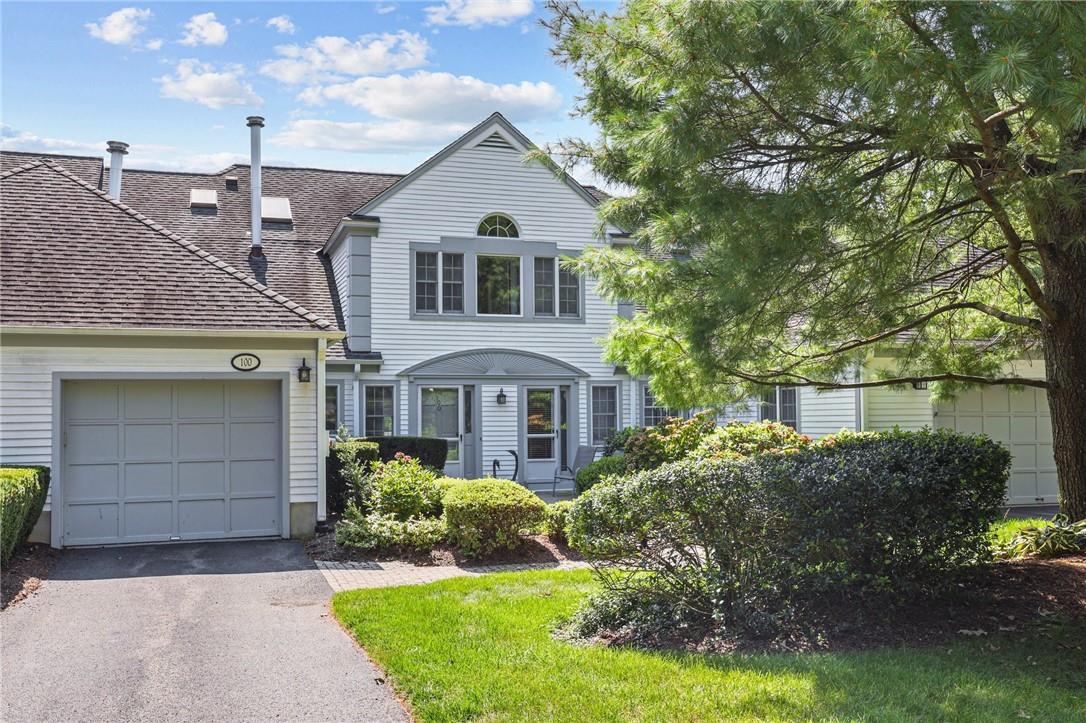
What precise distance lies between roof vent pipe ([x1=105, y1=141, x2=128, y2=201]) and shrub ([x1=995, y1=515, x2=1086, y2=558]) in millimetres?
17245

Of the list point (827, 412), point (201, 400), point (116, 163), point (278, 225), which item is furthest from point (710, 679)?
point (116, 163)

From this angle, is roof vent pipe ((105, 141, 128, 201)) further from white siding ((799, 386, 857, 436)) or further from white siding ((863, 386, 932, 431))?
white siding ((863, 386, 932, 431))

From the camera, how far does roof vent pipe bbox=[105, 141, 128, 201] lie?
18.3 meters

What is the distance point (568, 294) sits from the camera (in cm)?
1836

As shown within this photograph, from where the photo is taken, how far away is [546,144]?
7.90m

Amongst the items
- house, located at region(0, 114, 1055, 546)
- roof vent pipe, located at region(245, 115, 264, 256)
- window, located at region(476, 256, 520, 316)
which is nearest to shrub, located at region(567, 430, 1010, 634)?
house, located at region(0, 114, 1055, 546)

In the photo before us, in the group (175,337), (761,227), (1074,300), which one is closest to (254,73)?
(175,337)

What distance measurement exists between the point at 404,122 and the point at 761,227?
12.6 m

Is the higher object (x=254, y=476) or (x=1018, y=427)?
(x=1018, y=427)

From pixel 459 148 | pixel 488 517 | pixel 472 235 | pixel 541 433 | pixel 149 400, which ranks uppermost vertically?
pixel 459 148

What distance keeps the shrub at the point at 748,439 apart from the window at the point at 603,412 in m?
6.11

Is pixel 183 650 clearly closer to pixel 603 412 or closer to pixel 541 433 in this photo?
pixel 541 433

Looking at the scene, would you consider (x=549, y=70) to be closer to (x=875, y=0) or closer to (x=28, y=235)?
(x=875, y=0)

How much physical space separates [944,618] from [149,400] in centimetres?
939
